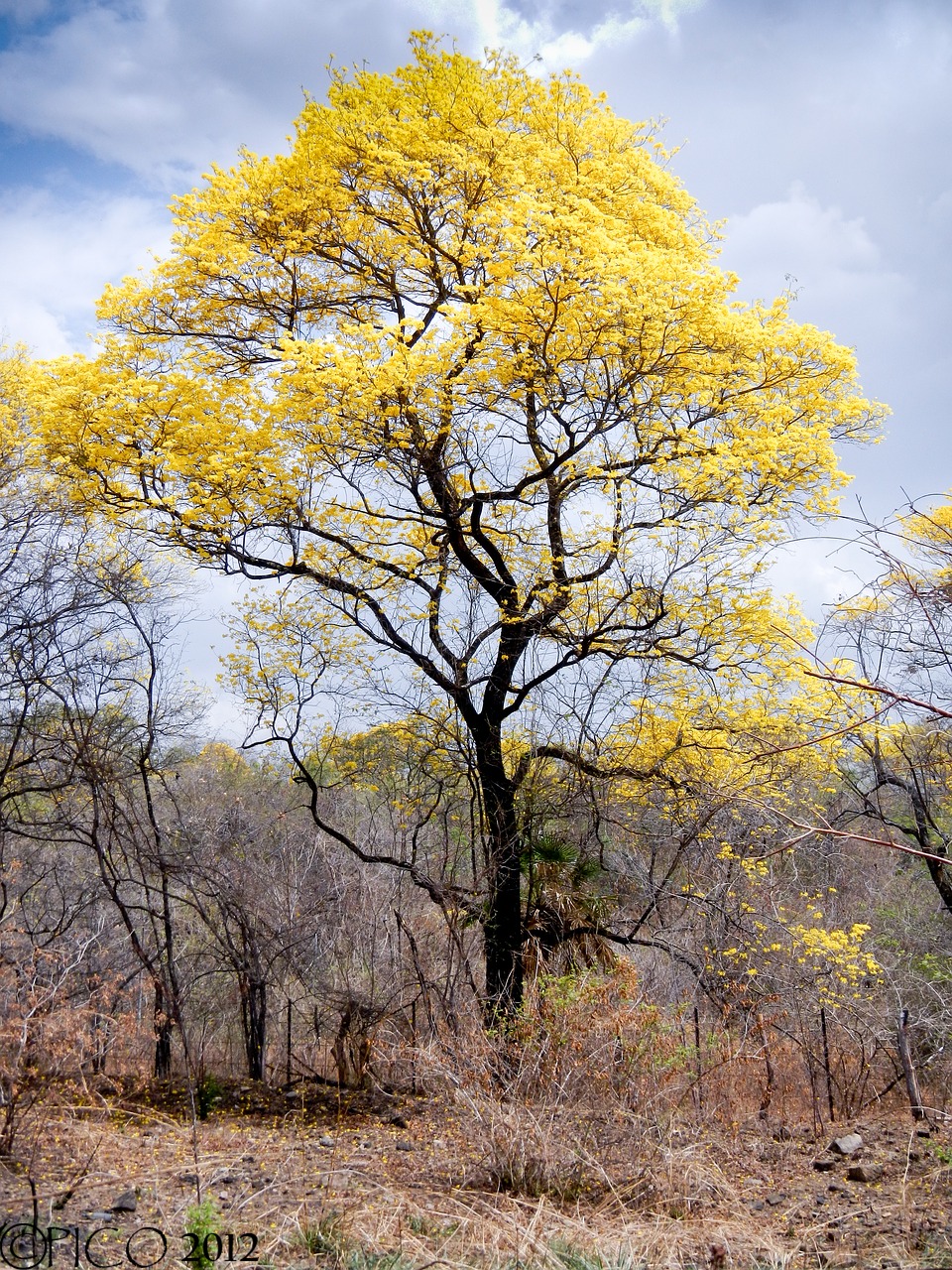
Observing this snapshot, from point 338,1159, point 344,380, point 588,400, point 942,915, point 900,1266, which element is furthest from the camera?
point 942,915

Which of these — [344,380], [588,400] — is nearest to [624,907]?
[588,400]

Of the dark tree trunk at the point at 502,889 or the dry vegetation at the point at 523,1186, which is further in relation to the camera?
the dark tree trunk at the point at 502,889

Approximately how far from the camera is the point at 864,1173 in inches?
189

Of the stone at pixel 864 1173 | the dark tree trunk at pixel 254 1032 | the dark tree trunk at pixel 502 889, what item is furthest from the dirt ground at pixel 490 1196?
the dark tree trunk at pixel 254 1032

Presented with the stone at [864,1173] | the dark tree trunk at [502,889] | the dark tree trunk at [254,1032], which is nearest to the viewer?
the stone at [864,1173]

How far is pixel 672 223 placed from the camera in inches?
349

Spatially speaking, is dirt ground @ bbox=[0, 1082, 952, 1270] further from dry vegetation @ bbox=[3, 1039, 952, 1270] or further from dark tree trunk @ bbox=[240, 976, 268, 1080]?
dark tree trunk @ bbox=[240, 976, 268, 1080]

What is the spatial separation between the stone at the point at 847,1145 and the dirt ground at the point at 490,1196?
5cm

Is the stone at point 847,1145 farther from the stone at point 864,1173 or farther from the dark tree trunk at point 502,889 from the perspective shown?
the dark tree trunk at point 502,889

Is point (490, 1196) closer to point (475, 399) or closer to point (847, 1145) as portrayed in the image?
point (847, 1145)

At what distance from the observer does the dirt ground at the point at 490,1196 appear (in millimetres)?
3576

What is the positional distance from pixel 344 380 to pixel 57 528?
157 inches

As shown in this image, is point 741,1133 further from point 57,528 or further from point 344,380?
point 57,528

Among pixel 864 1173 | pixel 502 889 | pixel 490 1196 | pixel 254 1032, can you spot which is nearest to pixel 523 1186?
pixel 490 1196
